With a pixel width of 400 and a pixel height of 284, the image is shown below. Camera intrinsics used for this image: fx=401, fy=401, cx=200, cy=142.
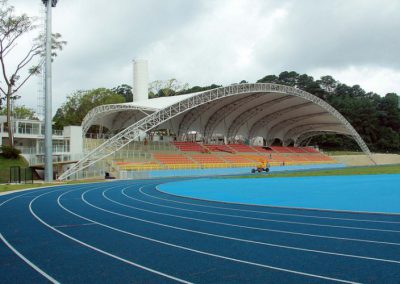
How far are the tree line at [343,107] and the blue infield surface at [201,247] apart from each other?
189 feet

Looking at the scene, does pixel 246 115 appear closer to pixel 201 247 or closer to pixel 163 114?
pixel 163 114

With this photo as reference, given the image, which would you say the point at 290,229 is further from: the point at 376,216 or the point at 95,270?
the point at 95,270

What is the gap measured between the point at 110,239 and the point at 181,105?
31.0 metres

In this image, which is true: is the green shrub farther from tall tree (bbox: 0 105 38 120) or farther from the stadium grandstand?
tall tree (bbox: 0 105 38 120)

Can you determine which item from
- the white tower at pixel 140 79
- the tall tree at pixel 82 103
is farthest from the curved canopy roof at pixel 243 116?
the tall tree at pixel 82 103

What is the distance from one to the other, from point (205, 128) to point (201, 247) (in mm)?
49996

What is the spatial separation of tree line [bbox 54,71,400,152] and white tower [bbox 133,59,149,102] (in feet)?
64.7

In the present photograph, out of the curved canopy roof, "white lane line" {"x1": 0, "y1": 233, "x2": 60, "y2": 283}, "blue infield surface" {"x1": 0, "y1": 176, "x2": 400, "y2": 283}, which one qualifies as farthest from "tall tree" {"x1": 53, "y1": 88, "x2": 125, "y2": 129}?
"white lane line" {"x1": 0, "y1": 233, "x2": 60, "y2": 283}

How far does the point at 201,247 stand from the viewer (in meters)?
7.25

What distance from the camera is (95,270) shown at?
5.86 meters

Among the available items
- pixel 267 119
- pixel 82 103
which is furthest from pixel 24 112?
pixel 267 119

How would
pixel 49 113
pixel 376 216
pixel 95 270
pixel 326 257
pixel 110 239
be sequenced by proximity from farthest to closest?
pixel 49 113
pixel 376 216
pixel 110 239
pixel 326 257
pixel 95 270

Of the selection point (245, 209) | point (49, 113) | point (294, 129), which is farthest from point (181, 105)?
point (294, 129)

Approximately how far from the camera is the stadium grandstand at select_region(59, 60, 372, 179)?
3834 centimetres
